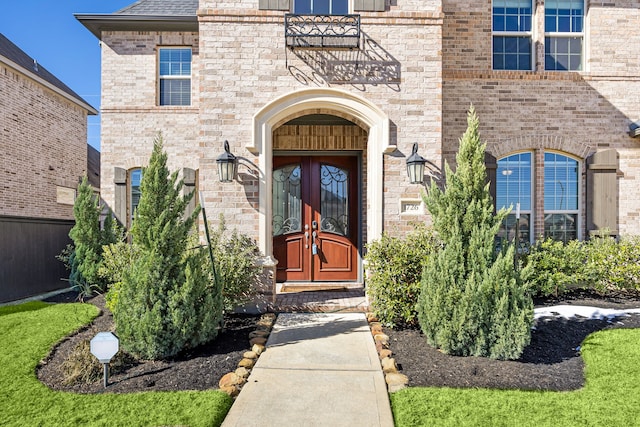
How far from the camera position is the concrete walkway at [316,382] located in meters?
2.91

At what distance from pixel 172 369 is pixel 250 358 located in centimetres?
77

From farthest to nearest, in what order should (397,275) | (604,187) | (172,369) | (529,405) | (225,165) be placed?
(604,187)
(225,165)
(397,275)
(172,369)
(529,405)

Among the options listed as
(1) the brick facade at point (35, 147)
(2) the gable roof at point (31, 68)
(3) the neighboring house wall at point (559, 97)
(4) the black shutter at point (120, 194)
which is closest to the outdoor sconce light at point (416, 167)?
(3) the neighboring house wall at point (559, 97)

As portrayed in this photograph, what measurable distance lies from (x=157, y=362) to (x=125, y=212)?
5.52 meters

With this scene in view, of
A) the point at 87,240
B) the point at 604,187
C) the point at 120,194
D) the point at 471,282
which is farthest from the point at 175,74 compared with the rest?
the point at 604,187

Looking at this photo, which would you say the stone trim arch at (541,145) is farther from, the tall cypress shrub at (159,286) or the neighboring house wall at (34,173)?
the neighboring house wall at (34,173)

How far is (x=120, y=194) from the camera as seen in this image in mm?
8359

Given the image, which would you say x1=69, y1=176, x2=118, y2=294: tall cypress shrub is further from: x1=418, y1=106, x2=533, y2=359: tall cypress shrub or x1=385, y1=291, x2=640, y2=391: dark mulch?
x1=418, y1=106, x2=533, y2=359: tall cypress shrub

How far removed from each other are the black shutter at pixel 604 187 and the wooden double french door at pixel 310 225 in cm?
426

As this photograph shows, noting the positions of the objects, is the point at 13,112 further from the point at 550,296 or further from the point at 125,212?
the point at 550,296

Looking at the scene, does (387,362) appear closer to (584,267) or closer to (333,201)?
(333,201)

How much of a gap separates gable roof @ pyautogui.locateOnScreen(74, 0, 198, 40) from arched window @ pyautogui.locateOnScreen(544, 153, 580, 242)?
7.78 meters

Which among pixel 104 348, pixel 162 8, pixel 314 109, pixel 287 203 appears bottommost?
pixel 104 348

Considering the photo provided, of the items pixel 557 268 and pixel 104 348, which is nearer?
pixel 104 348
